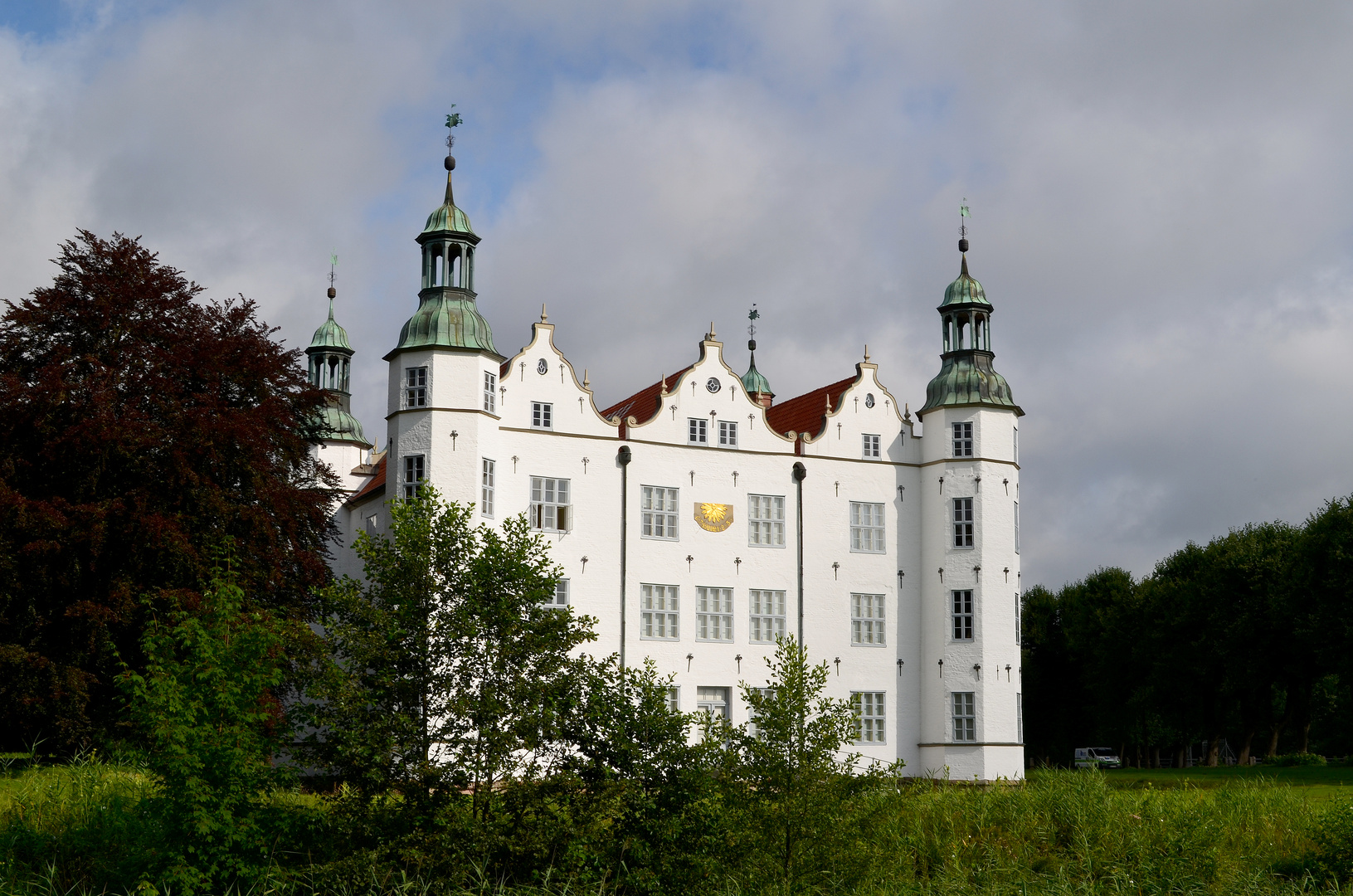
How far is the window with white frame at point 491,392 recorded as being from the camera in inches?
1403

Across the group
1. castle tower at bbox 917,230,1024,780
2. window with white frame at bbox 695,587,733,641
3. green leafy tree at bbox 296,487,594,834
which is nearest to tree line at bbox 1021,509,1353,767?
castle tower at bbox 917,230,1024,780

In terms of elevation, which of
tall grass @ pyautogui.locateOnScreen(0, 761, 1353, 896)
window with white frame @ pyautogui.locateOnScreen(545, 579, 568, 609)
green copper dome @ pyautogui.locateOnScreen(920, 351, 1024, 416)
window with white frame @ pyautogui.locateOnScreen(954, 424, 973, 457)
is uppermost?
green copper dome @ pyautogui.locateOnScreen(920, 351, 1024, 416)

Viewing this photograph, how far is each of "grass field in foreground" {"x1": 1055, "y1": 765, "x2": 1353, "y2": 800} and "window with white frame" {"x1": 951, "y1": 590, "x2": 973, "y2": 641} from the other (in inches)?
211

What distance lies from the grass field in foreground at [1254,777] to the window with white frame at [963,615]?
5.35m

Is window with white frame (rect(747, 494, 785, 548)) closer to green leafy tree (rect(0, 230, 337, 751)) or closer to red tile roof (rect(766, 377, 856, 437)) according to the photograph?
red tile roof (rect(766, 377, 856, 437))

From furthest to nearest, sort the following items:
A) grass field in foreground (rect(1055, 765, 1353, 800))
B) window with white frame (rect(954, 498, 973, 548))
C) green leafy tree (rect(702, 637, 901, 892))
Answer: window with white frame (rect(954, 498, 973, 548)) → grass field in foreground (rect(1055, 765, 1353, 800)) → green leafy tree (rect(702, 637, 901, 892))

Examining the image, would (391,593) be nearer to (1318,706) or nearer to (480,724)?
(480,724)

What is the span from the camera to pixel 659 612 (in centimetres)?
3669

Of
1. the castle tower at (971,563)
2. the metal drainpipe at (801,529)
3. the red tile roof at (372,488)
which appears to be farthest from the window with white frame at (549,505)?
the castle tower at (971,563)

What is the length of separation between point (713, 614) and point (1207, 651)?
922 inches

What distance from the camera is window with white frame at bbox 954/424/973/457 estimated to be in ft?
132

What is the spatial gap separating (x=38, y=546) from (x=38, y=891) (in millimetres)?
Answer: 8414

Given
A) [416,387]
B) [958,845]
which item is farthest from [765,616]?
[958,845]

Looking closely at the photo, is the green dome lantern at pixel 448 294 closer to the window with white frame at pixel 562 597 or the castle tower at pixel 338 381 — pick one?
the window with white frame at pixel 562 597
